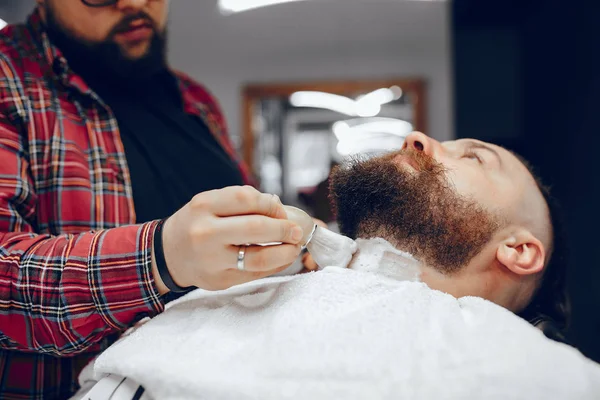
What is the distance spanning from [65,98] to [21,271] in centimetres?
52

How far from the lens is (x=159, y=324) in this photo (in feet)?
2.85

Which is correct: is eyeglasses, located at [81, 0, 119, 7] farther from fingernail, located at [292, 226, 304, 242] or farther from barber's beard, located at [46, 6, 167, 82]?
fingernail, located at [292, 226, 304, 242]

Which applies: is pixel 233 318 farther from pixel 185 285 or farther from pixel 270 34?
pixel 270 34

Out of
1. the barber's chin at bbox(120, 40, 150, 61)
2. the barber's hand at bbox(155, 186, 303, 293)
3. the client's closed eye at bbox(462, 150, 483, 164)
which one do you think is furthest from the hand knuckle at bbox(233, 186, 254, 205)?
the barber's chin at bbox(120, 40, 150, 61)

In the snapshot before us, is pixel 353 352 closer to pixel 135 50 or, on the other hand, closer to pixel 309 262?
pixel 309 262

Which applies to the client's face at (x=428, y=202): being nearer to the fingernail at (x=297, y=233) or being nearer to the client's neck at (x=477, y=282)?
the client's neck at (x=477, y=282)

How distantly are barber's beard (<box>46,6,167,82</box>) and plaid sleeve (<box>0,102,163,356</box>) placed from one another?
1.83 feet

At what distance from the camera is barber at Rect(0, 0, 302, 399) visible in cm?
74

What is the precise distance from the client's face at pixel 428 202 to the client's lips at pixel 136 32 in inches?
25.5

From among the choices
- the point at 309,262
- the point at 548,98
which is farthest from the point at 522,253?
the point at 548,98

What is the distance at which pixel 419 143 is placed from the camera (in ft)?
3.47

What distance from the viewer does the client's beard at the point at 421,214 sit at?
0.95m

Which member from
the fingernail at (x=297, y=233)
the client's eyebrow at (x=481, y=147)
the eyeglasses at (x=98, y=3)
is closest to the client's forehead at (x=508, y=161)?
the client's eyebrow at (x=481, y=147)

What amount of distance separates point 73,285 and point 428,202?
67 cm
